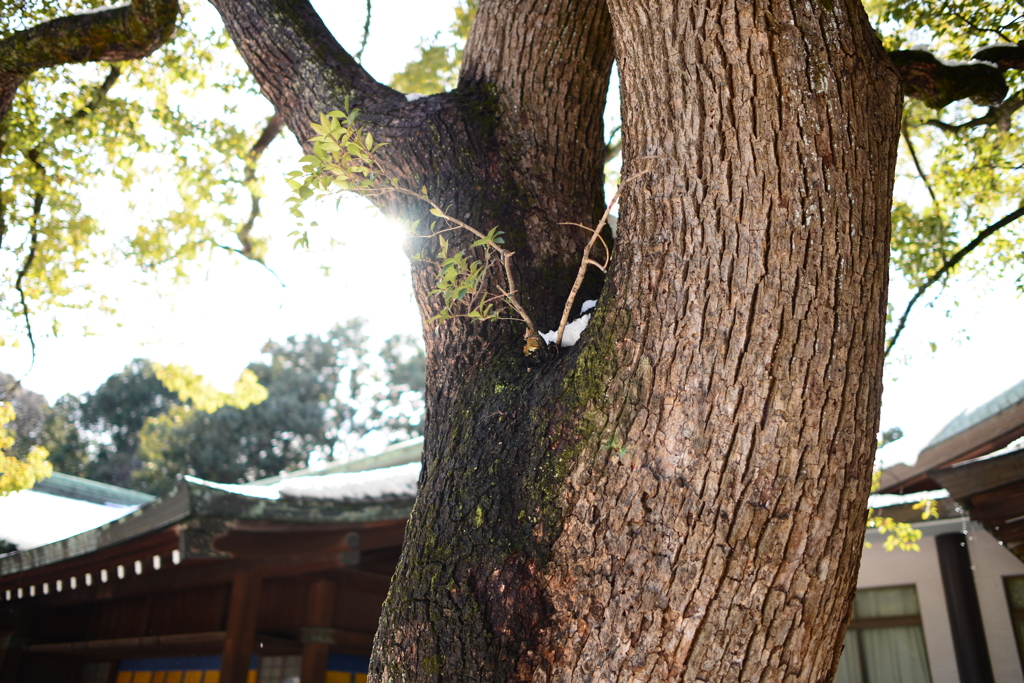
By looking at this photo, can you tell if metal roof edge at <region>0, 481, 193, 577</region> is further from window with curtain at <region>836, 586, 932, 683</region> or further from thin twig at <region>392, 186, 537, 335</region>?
window with curtain at <region>836, 586, 932, 683</region>

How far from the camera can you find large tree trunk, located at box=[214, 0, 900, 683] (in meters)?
1.28

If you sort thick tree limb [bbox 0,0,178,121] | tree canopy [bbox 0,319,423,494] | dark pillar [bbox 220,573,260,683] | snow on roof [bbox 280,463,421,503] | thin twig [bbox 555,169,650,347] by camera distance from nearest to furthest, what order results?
thin twig [bbox 555,169,650,347] < thick tree limb [bbox 0,0,178,121] < snow on roof [bbox 280,463,421,503] < dark pillar [bbox 220,573,260,683] < tree canopy [bbox 0,319,423,494]

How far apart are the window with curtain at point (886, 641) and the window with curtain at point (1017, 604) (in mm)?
637

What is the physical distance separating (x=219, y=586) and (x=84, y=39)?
372 centimetres

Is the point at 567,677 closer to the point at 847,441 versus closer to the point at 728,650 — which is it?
the point at 728,650

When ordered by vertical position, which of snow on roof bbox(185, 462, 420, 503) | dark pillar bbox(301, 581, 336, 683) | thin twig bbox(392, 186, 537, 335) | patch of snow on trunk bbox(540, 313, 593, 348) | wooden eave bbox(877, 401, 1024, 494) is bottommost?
dark pillar bbox(301, 581, 336, 683)

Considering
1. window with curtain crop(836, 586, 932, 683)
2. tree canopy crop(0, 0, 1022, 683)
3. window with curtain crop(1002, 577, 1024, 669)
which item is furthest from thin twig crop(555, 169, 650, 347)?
window with curtain crop(1002, 577, 1024, 669)

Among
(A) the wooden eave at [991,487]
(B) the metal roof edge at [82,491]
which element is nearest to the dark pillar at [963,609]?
(A) the wooden eave at [991,487]

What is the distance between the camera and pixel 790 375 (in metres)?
1.31

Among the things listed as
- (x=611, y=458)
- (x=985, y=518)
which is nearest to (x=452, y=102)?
(x=611, y=458)

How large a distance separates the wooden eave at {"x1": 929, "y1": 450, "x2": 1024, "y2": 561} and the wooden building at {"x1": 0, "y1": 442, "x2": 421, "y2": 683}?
328 centimetres

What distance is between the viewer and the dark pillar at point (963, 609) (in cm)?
501

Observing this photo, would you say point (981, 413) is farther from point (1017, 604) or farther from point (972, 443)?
point (1017, 604)

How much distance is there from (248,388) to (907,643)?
7357 millimetres
